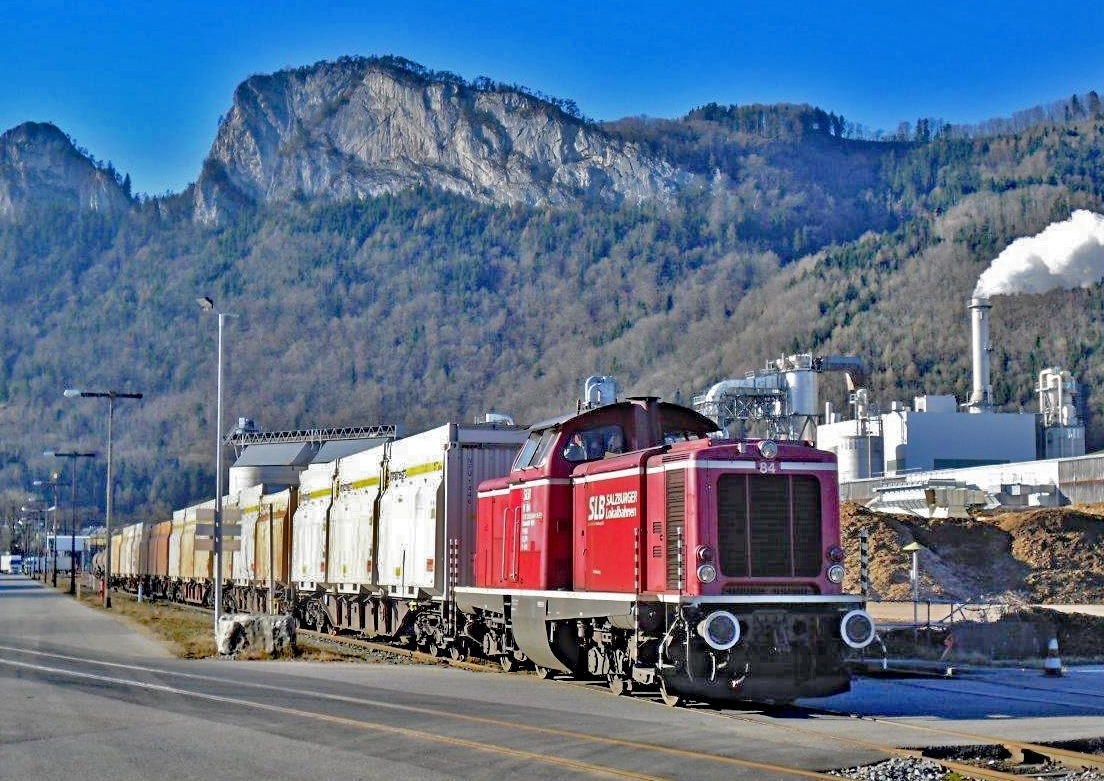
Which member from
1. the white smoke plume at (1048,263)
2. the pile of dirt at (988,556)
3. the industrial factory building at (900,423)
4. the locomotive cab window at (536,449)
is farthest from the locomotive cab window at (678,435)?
the white smoke plume at (1048,263)

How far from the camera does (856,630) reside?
16.6 m

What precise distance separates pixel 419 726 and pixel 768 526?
527 centimetres

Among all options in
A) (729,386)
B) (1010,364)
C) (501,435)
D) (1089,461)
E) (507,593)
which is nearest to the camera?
(507,593)

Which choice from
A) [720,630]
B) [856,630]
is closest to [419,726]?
[720,630]

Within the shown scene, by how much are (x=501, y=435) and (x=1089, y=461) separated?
63092 mm

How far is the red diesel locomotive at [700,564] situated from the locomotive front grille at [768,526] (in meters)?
0.01

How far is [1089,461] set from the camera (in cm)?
7975

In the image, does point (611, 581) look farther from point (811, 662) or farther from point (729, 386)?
point (729, 386)

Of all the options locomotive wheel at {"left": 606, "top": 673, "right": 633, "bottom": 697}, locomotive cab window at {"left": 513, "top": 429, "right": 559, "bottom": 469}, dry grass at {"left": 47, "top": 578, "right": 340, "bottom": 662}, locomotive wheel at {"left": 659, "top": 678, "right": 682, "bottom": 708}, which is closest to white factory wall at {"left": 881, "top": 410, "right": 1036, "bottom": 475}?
dry grass at {"left": 47, "top": 578, "right": 340, "bottom": 662}

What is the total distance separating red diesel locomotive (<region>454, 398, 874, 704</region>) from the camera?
16.6 meters

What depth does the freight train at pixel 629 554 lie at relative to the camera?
16.7 m

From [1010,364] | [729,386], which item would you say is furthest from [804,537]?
[1010,364]

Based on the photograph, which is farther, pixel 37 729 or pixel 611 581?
pixel 611 581

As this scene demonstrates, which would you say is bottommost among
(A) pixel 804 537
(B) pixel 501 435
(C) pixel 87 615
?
(C) pixel 87 615
